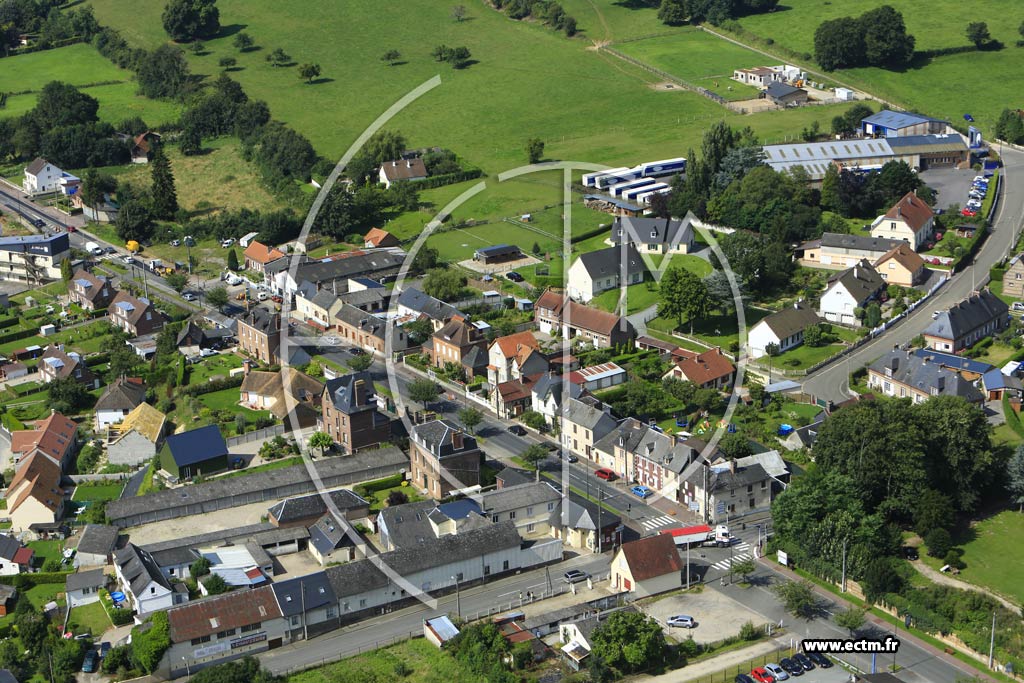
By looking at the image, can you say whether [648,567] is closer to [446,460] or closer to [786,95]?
[446,460]

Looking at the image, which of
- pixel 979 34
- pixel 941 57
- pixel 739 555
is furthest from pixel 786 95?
pixel 739 555

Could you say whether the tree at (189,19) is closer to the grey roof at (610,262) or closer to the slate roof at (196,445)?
the grey roof at (610,262)

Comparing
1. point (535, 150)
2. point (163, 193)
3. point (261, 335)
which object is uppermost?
point (535, 150)

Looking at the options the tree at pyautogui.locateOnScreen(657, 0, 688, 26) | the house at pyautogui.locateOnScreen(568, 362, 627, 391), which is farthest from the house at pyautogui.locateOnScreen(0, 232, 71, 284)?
the tree at pyautogui.locateOnScreen(657, 0, 688, 26)

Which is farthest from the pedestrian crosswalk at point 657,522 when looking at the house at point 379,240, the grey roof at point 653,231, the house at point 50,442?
the house at point 379,240

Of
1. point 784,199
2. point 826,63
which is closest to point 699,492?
point 784,199

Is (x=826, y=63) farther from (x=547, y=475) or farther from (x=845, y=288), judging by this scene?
(x=547, y=475)
